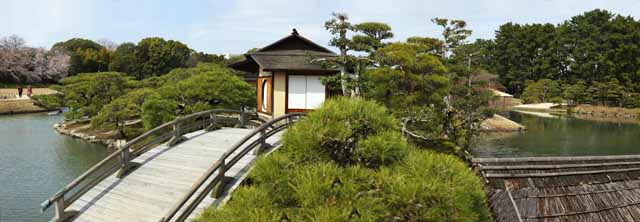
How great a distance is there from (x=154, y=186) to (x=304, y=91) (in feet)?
23.9

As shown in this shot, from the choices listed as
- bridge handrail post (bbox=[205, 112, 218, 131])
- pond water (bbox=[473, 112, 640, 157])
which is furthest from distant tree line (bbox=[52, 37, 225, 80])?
bridge handrail post (bbox=[205, 112, 218, 131])

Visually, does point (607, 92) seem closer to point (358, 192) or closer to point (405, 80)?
point (405, 80)

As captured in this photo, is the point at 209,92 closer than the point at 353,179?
No

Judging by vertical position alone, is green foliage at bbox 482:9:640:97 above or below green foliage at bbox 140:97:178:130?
above

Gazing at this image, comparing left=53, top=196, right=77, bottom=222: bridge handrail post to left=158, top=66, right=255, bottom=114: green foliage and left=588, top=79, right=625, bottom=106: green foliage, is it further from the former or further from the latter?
left=588, top=79, right=625, bottom=106: green foliage

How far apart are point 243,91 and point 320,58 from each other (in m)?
5.45

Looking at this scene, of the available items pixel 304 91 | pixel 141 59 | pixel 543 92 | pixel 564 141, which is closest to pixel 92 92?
pixel 304 91

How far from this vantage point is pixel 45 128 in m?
24.2

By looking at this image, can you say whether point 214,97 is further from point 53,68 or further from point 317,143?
point 53,68

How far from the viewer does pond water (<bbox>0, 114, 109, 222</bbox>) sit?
1049 centimetres

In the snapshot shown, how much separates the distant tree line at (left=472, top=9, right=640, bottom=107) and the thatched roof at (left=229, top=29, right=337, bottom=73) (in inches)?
1191

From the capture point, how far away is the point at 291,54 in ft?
43.9

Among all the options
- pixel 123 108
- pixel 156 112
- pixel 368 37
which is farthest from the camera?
pixel 123 108

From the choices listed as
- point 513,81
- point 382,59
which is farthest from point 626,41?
point 382,59
